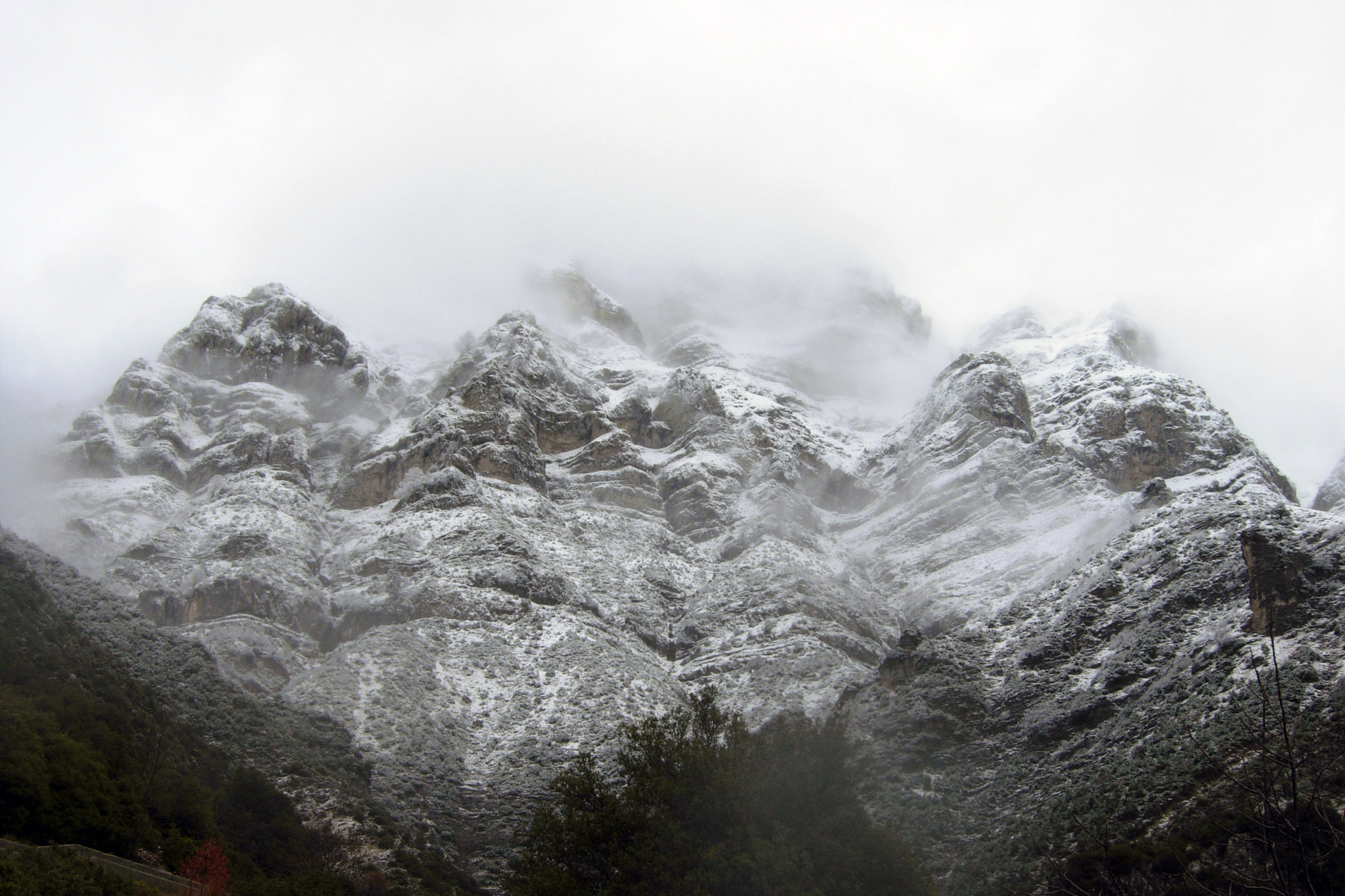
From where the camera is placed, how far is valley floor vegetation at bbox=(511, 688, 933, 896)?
3891 centimetres

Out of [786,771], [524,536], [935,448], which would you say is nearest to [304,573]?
[524,536]

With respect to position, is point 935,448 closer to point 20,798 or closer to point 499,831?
point 499,831

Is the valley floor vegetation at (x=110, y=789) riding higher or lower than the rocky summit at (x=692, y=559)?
lower

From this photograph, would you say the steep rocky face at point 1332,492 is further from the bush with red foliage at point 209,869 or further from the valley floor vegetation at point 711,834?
the bush with red foliage at point 209,869

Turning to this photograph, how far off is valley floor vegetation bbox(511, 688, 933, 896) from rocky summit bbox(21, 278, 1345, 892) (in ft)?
26.8

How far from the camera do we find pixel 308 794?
198ft

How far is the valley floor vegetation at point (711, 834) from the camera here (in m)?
38.9

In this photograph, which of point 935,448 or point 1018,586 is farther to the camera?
point 935,448

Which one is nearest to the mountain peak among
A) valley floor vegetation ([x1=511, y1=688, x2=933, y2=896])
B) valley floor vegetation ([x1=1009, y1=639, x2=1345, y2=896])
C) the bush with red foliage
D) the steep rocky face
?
the bush with red foliage

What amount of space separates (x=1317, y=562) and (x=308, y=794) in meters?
58.8

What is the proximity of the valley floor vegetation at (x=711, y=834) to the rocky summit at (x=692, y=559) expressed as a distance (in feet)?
26.8

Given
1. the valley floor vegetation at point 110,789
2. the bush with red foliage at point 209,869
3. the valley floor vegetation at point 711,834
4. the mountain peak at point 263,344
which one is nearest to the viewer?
the valley floor vegetation at point 711,834

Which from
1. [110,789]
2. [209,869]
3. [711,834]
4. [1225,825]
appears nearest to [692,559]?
[711,834]

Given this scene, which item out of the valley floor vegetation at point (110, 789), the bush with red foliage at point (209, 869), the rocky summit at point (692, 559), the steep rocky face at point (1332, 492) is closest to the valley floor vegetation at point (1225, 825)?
the rocky summit at point (692, 559)
